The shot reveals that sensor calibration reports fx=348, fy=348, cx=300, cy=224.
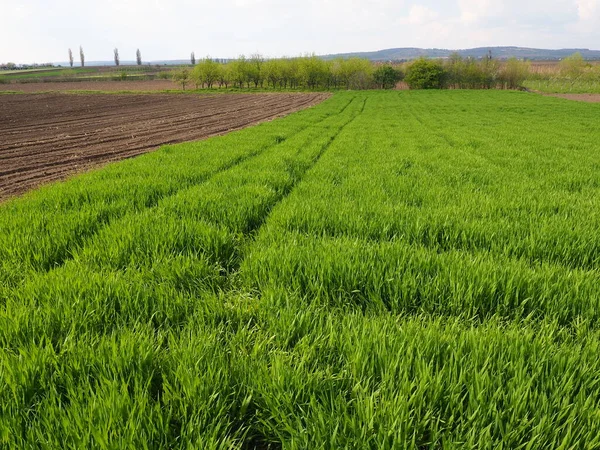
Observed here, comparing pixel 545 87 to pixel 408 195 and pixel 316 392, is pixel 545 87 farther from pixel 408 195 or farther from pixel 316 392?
pixel 316 392

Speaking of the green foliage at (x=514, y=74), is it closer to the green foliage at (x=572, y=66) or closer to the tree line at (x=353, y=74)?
the tree line at (x=353, y=74)

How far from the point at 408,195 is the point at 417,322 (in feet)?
13.9

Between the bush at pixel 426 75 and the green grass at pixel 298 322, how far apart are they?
105m

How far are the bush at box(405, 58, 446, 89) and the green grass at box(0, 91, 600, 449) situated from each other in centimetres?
10521

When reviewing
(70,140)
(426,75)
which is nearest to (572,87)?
(426,75)

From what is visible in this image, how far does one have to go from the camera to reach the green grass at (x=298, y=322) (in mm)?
1656

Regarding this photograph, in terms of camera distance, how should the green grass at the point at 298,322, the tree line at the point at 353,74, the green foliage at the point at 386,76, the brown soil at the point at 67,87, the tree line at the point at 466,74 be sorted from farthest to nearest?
1. the green foliage at the point at 386,76
2. the tree line at the point at 353,74
3. the tree line at the point at 466,74
4. the brown soil at the point at 67,87
5. the green grass at the point at 298,322

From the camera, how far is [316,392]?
190 centimetres

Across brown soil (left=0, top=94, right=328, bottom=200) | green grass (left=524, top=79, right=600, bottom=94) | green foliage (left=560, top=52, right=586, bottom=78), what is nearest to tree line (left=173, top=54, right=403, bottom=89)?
green grass (left=524, top=79, right=600, bottom=94)

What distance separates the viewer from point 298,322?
2553 millimetres

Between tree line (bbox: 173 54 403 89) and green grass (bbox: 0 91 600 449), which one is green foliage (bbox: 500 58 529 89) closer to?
tree line (bbox: 173 54 403 89)

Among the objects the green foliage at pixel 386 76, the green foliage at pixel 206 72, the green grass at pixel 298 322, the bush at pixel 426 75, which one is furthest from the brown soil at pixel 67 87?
the green grass at pixel 298 322

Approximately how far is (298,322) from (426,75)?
111 m

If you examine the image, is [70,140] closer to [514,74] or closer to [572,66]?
[514,74]
